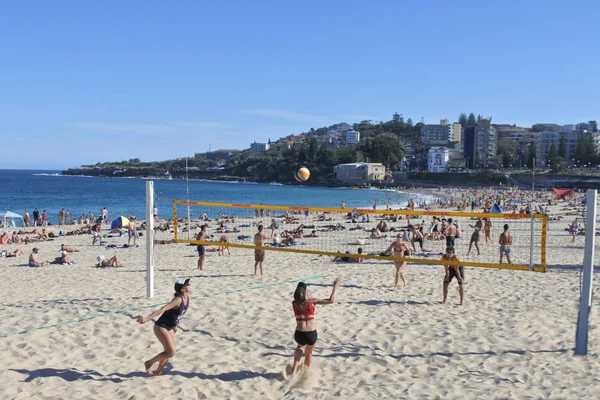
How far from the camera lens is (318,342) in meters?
6.70

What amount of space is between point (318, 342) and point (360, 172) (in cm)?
9709

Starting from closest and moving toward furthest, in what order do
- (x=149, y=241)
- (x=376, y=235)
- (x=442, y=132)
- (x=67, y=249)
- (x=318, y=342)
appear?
1. (x=318, y=342)
2. (x=149, y=241)
3. (x=67, y=249)
4. (x=376, y=235)
5. (x=442, y=132)

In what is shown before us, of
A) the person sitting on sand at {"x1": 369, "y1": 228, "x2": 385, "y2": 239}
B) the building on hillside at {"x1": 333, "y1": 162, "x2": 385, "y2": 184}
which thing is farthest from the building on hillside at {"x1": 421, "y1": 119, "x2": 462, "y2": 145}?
the person sitting on sand at {"x1": 369, "y1": 228, "x2": 385, "y2": 239}

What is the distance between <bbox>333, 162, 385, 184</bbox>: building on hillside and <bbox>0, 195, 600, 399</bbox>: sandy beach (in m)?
90.8

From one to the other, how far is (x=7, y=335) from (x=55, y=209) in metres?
44.9

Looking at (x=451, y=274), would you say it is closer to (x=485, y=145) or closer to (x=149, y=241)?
(x=149, y=241)

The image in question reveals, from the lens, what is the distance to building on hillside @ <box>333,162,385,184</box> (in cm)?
10119

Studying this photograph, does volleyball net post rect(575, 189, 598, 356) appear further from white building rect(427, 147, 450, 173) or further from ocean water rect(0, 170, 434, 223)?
white building rect(427, 147, 450, 173)

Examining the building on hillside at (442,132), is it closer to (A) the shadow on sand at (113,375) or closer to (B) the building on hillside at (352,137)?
(B) the building on hillside at (352,137)

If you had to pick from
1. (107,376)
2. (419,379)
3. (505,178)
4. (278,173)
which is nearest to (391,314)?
(419,379)

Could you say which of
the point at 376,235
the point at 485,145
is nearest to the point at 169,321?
the point at 376,235

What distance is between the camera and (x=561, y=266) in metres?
12.8

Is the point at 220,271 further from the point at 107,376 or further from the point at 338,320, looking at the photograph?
the point at 107,376

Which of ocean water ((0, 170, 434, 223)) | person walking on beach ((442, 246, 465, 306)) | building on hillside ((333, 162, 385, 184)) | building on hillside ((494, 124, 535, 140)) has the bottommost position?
ocean water ((0, 170, 434, 223))
